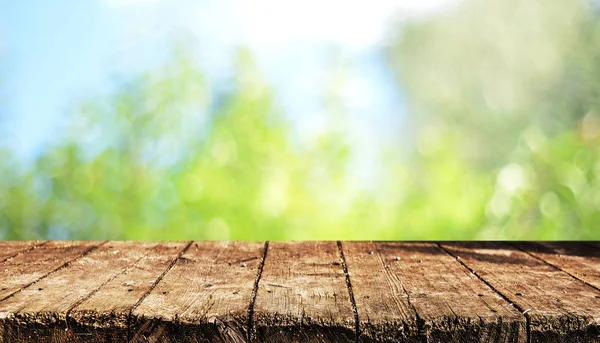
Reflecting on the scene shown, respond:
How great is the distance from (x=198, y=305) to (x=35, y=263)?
→ 603 mm

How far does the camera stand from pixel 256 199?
3.97 metres

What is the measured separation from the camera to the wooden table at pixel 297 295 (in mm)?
1111

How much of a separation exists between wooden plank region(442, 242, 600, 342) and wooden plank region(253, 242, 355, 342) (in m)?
0.29

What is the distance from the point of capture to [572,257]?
177 cm

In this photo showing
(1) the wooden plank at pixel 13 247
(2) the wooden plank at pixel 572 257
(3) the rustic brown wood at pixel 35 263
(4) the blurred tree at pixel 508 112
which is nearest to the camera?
(3) the rustic brown wood at pixel 35 263

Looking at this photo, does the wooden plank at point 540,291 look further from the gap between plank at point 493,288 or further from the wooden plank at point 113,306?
the wooden plank at point 113,306

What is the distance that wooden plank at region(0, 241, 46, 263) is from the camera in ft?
5.75

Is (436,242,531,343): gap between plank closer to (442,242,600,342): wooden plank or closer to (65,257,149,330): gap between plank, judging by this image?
(442,242,600,342): wooden plank

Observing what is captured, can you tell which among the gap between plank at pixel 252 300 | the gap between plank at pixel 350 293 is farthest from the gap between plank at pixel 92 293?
the gap between plank at pixel 350 293

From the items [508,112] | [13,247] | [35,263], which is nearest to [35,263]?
[35,263]

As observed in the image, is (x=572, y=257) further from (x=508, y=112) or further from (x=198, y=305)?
(x=508, y=112)

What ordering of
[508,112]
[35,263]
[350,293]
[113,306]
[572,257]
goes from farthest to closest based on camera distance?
1. [508,112]
2. [572,257]
3. [35,263]
4. [350,293]
5. [113,306]

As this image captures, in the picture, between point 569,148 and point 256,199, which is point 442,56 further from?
point 256,199

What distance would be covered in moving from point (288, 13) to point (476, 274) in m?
2.78
